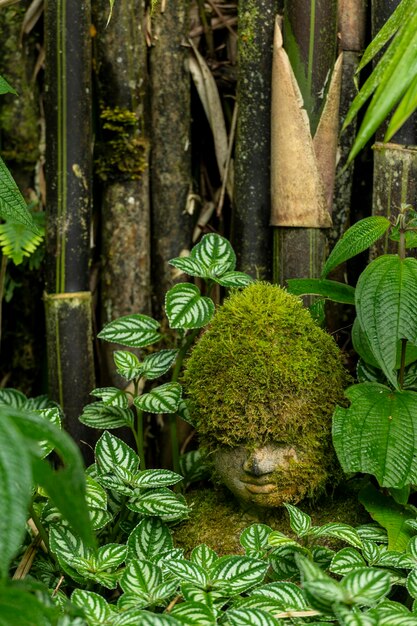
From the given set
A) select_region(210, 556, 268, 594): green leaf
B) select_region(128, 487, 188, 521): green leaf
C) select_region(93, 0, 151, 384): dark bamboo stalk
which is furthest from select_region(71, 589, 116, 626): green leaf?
select_region(93, 0, 151, 384): dark bamboo stalk

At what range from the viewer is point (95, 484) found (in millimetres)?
1679

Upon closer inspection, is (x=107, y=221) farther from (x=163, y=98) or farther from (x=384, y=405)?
(x=384, y=405)

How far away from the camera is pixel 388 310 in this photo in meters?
1.58

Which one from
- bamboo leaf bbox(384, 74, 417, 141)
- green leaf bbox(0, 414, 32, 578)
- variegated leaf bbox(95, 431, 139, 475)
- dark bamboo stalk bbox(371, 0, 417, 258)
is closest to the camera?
green leaf bbox(0, 414, 32, 578)

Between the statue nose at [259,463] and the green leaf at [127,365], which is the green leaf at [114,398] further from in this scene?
the statue nose at [259,463]

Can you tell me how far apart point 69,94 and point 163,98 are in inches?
11.5

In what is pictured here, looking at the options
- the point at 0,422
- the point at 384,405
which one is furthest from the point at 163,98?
the point at 0,422

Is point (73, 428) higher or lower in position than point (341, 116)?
lower

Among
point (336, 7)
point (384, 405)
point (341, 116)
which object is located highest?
point (336, 7)

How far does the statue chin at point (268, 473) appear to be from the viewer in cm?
166

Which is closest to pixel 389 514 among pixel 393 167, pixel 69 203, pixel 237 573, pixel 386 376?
pixel 386 376

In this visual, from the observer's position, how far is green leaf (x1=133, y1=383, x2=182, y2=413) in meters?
1.79

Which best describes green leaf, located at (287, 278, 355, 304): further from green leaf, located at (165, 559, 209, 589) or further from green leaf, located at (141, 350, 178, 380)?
green leaf, located at (165, 559, 209, 589)

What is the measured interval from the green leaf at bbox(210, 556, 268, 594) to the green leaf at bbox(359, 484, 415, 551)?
0.31 meters
